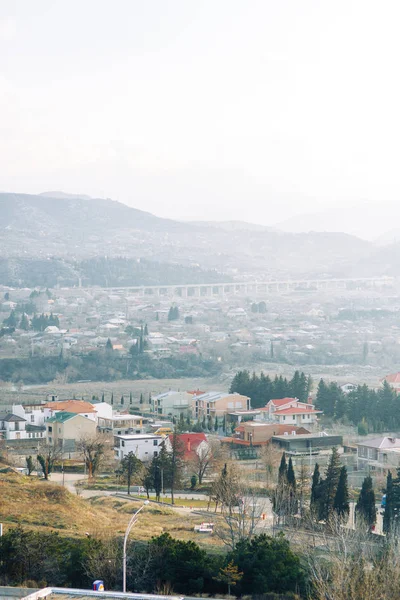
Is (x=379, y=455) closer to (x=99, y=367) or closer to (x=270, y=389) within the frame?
(x=270, y=389)

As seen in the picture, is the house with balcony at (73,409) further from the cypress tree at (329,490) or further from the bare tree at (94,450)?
the cypress tree at (329,490)

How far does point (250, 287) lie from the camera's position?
116m

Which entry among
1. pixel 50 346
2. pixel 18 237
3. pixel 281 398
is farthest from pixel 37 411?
pixel 18 237

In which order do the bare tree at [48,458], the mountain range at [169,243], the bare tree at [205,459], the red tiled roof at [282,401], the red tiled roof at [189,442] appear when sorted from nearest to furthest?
the bare tree at [48,458], the bare tree at [205,459], the red tiled roof at [189,442], the red tiled roof at [282,401], the mountain range at [169,243]

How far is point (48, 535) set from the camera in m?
14.2

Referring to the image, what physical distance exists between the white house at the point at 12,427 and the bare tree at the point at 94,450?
102 inches

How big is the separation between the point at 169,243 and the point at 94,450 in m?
128

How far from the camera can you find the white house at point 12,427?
28.0m

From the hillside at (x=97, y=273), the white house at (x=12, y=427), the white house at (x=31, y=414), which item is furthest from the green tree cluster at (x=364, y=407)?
the hillside at (x=97, y=273)

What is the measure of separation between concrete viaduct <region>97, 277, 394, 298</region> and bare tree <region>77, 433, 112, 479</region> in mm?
75476

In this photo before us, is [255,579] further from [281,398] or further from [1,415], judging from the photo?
[281,398]

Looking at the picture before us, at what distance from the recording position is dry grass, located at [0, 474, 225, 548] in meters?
15.8

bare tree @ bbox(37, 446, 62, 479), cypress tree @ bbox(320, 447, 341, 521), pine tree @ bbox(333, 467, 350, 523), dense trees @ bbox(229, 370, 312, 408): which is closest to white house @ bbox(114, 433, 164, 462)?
bare tree @ bbox(37, 446, 62, 479)

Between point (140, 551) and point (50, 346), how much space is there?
44.0 metres
